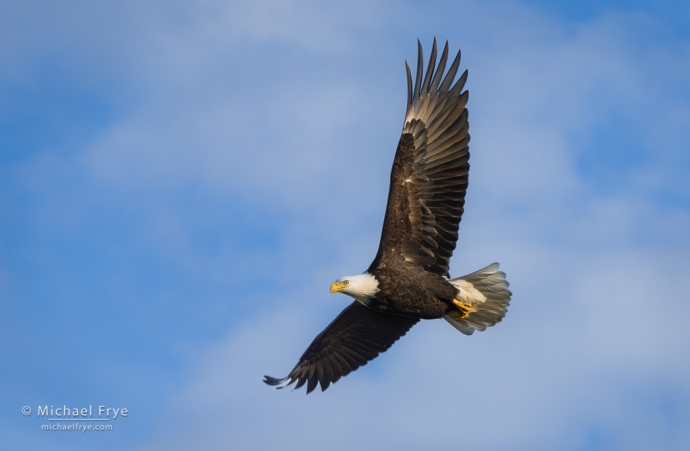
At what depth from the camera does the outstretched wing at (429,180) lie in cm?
1361

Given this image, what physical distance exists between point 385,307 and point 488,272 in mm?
1482

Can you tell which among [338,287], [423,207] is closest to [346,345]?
[338,287]

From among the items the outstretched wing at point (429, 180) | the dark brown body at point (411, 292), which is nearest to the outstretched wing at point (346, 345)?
the dark brown body at point (411, 292)

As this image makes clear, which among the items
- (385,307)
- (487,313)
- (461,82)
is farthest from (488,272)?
(461,82)

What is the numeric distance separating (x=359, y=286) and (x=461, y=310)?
4.90 ft

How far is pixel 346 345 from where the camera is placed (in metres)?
15.1

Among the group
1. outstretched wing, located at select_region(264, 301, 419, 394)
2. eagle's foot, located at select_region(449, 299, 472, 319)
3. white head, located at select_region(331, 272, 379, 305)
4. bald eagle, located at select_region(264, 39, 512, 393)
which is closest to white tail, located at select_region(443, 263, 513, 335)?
eagle's foot, located at select_region(449, 299, 472, 319)

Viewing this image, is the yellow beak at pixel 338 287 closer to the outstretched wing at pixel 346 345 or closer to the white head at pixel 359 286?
the white head at pixel 359 286

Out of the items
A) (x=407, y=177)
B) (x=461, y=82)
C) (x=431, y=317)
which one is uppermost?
(x=461, y=82)

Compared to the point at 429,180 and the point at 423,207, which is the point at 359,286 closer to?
the point at 423,207

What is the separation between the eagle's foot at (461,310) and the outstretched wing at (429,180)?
703mm

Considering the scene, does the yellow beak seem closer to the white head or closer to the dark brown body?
the white head

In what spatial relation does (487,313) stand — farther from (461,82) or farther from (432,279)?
(461,82)

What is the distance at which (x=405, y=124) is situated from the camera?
13766 mm
